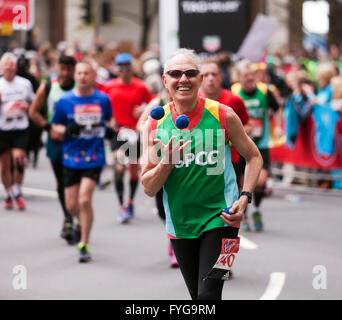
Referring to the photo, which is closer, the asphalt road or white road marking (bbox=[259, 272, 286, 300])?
white road marking (bbox=[259, 272, 286, 300])

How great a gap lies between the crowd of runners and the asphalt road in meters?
0.30

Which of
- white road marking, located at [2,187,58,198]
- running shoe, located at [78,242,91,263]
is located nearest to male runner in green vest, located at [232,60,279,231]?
running shoe, located at [78,242,91,263]

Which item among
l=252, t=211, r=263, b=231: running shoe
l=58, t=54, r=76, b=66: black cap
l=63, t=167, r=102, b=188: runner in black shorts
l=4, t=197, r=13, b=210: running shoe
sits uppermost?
l=58, t=54, r=76, b=66: black cap

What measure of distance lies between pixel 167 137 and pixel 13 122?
23.2 ft

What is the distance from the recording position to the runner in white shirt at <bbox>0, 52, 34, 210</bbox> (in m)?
11.1

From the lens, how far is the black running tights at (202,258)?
15.1ft

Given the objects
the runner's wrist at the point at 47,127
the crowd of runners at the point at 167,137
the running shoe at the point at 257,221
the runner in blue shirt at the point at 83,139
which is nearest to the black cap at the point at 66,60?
the crowd of runners at the point at 167,137

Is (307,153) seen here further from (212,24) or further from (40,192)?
(40,192)

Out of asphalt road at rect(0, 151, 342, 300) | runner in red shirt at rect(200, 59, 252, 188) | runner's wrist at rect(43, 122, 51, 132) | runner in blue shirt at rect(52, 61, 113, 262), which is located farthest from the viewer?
runner's wrist at rect(43, 122, 51, 132)

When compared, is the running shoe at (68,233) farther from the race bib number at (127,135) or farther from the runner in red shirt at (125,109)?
the race bib number at (127,135)

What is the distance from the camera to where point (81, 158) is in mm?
8172

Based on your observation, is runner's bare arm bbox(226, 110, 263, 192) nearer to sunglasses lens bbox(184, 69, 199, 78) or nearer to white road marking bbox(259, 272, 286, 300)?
sunglasses lens bbox(184, 69, 199, 78)
